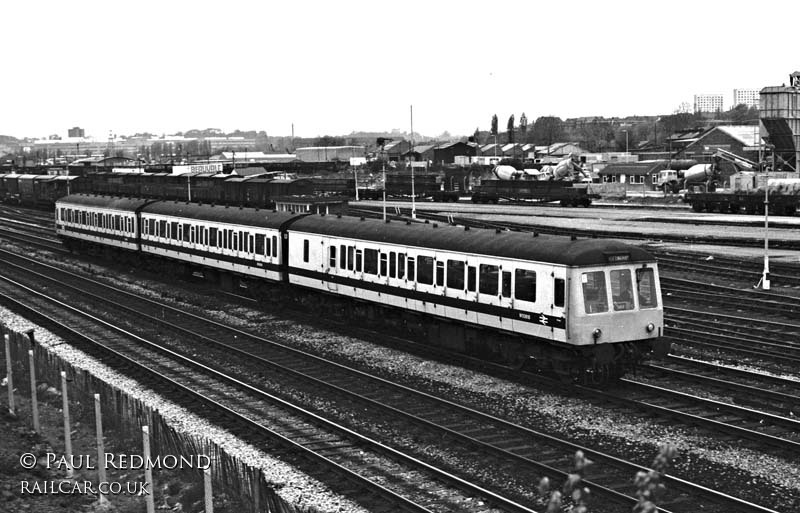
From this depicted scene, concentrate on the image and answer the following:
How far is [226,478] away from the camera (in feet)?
46.5

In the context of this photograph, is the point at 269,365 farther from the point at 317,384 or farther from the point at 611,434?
the point at 611,434

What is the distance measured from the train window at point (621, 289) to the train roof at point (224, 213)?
14.8 m

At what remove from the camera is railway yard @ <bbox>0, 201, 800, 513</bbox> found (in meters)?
13.9

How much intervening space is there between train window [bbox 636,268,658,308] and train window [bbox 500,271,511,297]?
113 inches

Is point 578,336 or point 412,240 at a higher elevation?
point 412,240

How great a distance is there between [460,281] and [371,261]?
→ 439 centimetres

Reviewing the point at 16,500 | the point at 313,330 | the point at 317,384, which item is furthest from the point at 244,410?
the point at 313,330

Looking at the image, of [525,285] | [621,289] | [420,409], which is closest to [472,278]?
[525,285]

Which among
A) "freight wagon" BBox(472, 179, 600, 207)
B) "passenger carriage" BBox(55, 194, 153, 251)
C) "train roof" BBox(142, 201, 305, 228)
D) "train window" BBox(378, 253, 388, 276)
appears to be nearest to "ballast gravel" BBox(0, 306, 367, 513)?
"train window" BBox(378, 253, 388, 276)

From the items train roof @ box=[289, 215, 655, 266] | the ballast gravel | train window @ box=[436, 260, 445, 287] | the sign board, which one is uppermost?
the sign board

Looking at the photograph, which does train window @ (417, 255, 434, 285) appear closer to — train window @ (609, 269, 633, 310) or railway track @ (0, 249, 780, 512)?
railway track @ (0, 249, 780, 512)

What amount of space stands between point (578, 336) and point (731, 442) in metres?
3.96

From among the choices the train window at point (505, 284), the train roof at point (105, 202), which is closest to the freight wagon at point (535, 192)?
the train roof at point (105, 202)

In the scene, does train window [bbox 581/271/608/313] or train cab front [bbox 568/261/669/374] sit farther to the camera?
train window [bbox 581/271/608/313]
